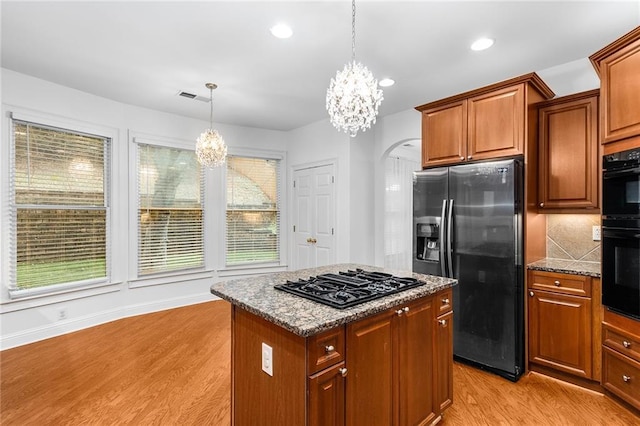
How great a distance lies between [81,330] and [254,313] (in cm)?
345

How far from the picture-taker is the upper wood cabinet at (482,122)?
2.68 metres

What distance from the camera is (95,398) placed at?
2.40 meters

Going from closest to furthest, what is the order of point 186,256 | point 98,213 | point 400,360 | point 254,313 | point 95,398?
point 254,313 < point 400,360 < point 95,398 < point 98,213 < point 186,256

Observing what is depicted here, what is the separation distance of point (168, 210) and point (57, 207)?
127 cm

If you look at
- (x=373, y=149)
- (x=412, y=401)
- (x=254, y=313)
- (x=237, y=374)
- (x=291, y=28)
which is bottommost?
(x=412, y=401)

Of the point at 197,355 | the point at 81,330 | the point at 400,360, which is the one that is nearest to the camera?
the point at 400,360

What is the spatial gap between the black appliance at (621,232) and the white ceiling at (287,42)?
44.2 inches

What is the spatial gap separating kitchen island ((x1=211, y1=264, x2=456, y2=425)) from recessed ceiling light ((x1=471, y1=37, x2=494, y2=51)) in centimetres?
199

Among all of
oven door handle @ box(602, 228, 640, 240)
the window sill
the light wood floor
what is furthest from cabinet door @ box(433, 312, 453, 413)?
the window sill

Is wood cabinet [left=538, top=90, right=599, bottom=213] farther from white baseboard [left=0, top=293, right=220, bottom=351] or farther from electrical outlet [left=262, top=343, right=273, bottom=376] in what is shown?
white baseboard [left=0, top=293, right=220, bottom=351]

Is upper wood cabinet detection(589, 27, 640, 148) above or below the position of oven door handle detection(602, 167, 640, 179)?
above

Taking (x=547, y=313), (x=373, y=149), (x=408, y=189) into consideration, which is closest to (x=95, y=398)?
(x=547, y=313)

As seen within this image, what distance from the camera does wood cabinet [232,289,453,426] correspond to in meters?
1.35

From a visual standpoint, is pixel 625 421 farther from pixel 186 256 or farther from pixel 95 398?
pixel 186 256
